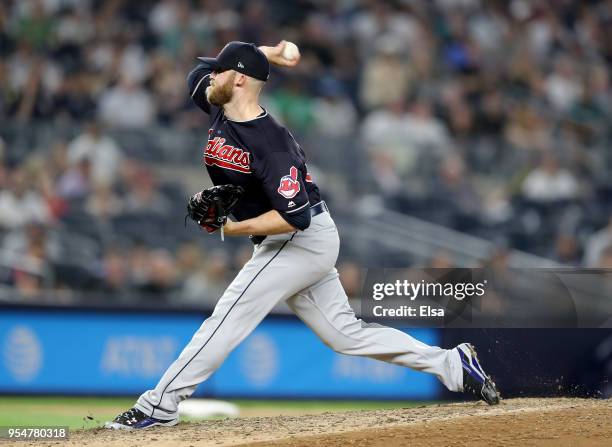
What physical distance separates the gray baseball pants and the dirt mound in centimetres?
24

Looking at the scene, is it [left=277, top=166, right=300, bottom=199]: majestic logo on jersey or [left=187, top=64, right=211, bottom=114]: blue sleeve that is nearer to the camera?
[left=277, top=166, right=300, bottom=199]: majestic logo on jersey

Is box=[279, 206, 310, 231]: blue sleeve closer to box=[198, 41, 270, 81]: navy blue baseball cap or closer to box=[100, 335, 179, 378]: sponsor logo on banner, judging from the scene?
box=[198, 41, 270, 81]: navy blue baseball cap

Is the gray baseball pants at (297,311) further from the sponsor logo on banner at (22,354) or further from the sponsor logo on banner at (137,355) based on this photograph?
the sponsor logo on banner at (22,354)

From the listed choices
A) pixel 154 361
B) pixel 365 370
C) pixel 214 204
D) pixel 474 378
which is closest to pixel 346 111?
pixel 365 370

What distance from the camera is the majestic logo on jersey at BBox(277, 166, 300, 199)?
17.6 feet

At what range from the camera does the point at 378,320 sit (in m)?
6.94

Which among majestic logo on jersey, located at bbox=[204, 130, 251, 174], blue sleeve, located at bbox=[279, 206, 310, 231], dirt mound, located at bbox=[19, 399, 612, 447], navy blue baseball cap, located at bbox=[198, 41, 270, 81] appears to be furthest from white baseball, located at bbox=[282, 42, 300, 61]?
dirt mound, located at bbox=[19, 399, 612, 447]

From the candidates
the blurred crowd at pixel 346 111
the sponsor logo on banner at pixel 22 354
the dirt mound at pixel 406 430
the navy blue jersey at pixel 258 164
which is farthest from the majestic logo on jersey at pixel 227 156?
the blurred crowd at pixel 346 111

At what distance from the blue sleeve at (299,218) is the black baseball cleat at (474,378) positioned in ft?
3.96

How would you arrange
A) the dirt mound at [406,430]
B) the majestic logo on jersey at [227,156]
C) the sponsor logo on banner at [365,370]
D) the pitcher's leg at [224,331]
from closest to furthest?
the dirt mound at [406,430]
the majestic logo on jersey at [227,156]
the pitcher's leg at [224,331]
the sponsor logo on banner at [365,370]

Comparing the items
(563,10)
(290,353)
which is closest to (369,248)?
(290,353)

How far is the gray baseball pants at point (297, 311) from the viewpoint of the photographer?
5609 mm

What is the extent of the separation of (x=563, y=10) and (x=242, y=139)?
10.9 meters

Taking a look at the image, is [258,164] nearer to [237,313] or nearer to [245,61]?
[245,61]
